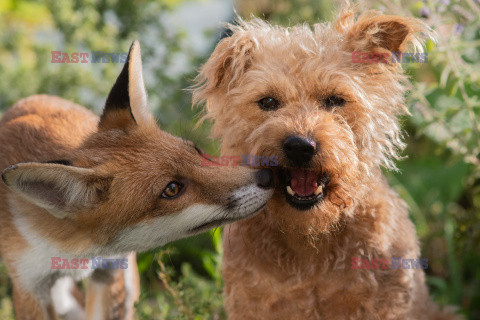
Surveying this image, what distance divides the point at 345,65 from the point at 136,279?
7.58ft

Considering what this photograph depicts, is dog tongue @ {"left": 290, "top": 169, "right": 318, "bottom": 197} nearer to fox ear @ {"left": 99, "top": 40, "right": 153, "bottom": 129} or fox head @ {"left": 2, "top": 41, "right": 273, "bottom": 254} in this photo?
fox head @ {"left": 2, "top": 41, "right": 273, "bottom": 254}

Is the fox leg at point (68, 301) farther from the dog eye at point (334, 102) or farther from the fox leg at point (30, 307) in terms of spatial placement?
the dog eye at point (334, 102)

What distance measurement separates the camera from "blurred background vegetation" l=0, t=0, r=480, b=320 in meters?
4.11

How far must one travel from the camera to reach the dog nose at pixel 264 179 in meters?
2.74

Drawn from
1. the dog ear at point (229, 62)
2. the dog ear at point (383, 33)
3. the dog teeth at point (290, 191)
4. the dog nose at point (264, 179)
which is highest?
the dog ear at point (383, 33)

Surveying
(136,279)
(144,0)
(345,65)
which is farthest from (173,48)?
(345,65)

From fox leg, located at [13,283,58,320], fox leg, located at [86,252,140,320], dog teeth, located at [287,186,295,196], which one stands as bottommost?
fox leg, located at [86,252,140,320]

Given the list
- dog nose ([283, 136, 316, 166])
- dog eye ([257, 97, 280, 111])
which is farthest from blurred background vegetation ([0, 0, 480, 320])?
dog nose ([283, 136, 316, 166])

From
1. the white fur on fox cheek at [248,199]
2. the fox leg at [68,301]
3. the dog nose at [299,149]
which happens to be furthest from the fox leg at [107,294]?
the dog nose at [299,149]

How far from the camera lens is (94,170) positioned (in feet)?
9.02

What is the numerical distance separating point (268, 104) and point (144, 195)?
874 mm

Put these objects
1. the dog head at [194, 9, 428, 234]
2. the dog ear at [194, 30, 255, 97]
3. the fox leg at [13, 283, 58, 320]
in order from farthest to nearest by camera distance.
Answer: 1. the fox leg at [13, 283, 58, 320]
2. the dog ear at [194, 30, 255, 97]
3. the dog head at [194, 9, 428, 234]

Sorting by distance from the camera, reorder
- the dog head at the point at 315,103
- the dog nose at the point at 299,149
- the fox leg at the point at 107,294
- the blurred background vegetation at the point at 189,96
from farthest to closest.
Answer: the blurred background vegetation at the point at 189,96 < the fox leg at the point at 107,294 < the dog head at the point at 315,103 < the dog nose at the point at 299,149

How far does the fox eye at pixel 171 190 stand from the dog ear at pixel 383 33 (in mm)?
1299
